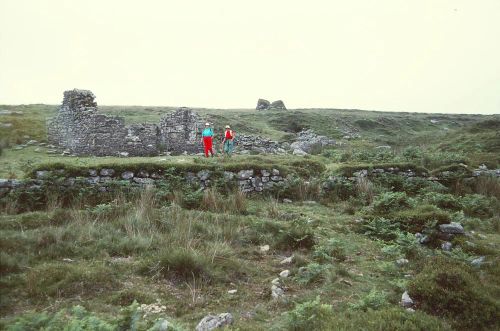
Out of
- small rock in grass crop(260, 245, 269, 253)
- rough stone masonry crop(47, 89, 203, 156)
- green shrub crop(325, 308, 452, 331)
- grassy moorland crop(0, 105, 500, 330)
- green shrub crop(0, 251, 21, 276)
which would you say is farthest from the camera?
rough stone masonry crop(47, 89, 203, 156)

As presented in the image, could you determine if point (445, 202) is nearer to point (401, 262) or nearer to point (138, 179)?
point (401, 262)

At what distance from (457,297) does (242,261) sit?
331 cm

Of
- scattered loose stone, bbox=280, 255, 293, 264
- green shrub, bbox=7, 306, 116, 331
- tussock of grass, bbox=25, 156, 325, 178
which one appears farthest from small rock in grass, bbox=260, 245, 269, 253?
tussock of grass, bbox=25, 156, 325, 178

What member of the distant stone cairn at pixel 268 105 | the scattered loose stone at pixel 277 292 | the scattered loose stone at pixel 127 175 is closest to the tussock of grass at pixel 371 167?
the scattered loose stone at pixel 127 175

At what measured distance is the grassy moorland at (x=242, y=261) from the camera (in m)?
4.75

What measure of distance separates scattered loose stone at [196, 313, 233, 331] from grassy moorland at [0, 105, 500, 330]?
0.15 metres

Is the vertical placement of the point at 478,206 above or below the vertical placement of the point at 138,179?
below

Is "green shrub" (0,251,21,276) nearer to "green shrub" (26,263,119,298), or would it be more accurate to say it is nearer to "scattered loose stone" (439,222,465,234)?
"green shrub" (26,263,119,298)

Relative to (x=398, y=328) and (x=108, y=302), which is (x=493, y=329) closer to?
(x=398, y=328)

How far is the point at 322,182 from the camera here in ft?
40.8

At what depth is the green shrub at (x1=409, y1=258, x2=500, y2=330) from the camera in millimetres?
4848

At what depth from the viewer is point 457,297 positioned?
17.0 feet

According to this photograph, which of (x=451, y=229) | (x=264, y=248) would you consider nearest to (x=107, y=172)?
(x=264, y=248)

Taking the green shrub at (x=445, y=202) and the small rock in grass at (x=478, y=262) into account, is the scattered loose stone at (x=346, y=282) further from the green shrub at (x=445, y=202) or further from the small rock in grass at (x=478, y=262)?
the green shrub at (x=445, y=202)
